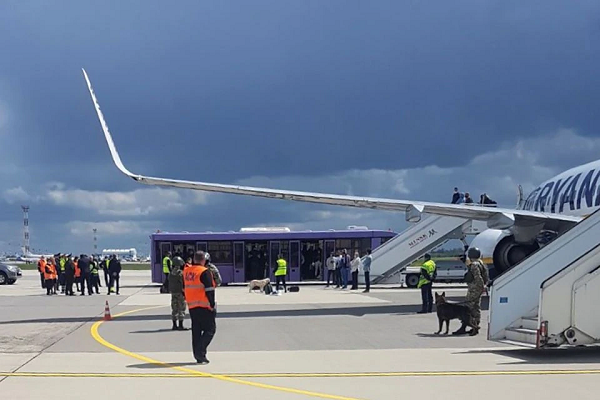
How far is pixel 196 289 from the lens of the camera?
466 inches

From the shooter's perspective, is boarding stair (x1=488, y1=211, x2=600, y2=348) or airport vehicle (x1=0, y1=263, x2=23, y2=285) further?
airport vehicle (x1=0, y1=263, x2=23, y2=285)

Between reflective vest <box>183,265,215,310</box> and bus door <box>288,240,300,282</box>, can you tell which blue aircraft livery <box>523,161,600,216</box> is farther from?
→ bus door <box>288,240,300,282</box>

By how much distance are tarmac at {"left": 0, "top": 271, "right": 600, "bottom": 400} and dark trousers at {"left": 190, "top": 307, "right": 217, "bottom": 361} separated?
9.8 inches

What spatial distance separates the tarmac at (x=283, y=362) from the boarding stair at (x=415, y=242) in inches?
519

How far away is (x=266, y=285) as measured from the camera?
1271 inches

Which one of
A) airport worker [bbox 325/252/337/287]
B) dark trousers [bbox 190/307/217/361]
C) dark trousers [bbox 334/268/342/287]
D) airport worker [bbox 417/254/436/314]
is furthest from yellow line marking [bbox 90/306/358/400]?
airport worker [bbox 325/252/337/287]

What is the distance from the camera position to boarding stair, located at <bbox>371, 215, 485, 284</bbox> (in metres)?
33.2

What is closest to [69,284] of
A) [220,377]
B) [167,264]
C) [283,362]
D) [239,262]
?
[167,264]

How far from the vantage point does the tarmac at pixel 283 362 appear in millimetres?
9367

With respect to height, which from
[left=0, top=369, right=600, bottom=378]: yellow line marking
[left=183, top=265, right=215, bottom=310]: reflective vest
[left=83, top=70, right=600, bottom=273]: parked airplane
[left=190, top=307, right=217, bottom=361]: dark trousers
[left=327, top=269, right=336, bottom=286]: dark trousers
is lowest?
[left=327, top=269, right=336, bottom=286]: dark trousers

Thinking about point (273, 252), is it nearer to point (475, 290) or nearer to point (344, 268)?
point (344, 268)

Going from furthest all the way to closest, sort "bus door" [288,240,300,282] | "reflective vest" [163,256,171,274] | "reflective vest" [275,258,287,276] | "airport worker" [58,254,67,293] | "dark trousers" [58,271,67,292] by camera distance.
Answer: "bus door" [288,240,300,282] → "airport worker" [58,254,67,293] → "dark trousers" [58,271,67,292] → "reflective vest" [275,258,287,276] → "reflective vest" [163,256,171,274]

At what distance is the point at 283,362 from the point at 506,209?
11118 millimetres

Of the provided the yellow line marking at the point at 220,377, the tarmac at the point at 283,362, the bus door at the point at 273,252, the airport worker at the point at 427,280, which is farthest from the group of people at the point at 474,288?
the bus door at the point at 273,252
